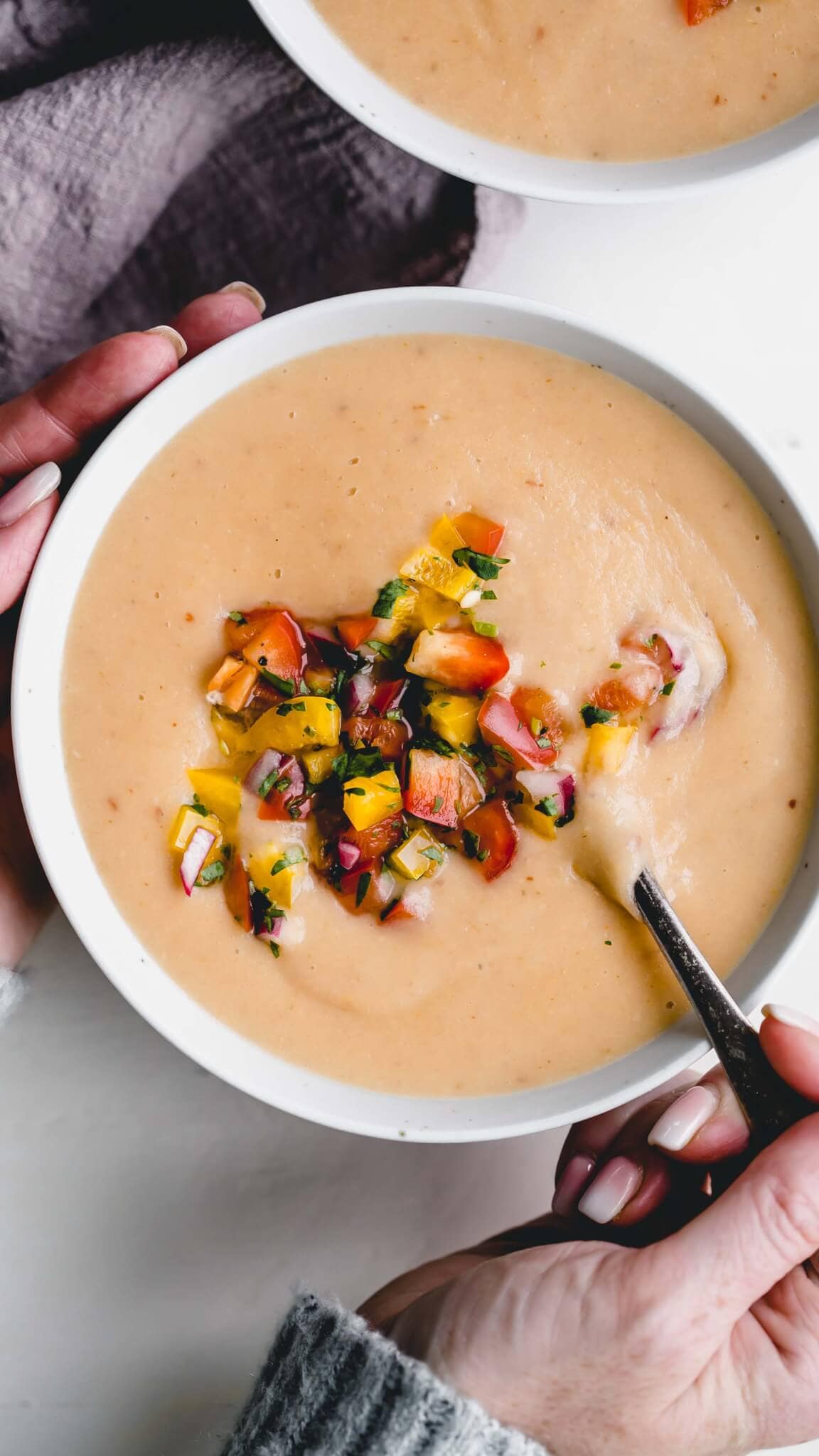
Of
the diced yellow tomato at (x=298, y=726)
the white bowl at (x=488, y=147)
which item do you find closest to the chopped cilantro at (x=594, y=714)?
the diced yellow tomato at (x=298, y=726)

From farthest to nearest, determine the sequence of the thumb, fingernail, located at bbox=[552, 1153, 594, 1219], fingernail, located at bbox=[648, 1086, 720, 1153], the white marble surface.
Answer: the white marble surface < fingernail, located at bbox=[552, 1153, 594, 1219] < fingernail, located at bbox=[648, 1086, 720, 1153] < the thumb

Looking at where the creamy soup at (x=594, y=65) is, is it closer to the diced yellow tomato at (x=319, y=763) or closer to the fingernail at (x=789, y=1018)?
the diced yellow tomato at (x=319, y=763)

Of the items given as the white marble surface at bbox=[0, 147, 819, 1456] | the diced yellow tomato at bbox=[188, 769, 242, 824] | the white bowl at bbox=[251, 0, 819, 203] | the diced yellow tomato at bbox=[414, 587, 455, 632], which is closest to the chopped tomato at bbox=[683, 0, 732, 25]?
the white bowl at bbox=[251, 0, 819, 203]

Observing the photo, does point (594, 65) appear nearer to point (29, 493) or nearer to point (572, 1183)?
point (29, 493)

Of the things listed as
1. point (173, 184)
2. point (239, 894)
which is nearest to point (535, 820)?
point (239, 894)

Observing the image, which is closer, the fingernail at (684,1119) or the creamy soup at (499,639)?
the creamy soup at (499,639)

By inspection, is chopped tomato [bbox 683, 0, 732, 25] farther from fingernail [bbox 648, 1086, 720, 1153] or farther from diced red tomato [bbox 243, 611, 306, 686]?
fingernail [bbox 648, 1086, 720, 1153]

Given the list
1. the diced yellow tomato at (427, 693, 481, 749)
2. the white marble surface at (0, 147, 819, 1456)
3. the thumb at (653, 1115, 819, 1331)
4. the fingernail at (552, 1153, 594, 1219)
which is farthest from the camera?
the white marble surface at (0, 147, 819, 1456)
